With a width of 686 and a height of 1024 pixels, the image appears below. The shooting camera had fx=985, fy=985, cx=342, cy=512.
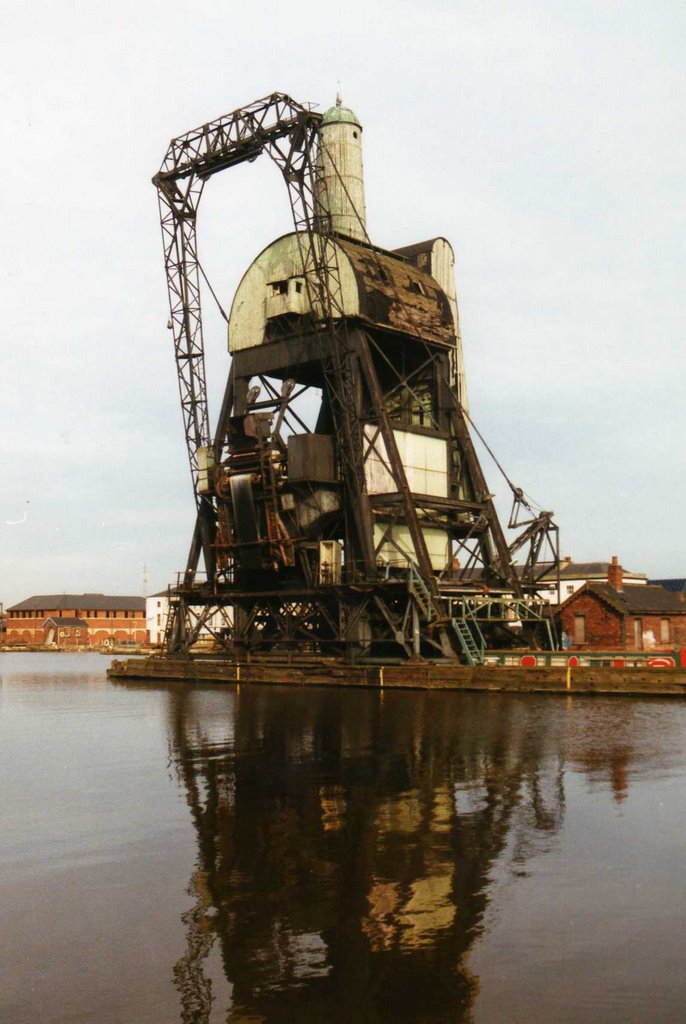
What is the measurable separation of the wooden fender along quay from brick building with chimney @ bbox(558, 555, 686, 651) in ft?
49.6

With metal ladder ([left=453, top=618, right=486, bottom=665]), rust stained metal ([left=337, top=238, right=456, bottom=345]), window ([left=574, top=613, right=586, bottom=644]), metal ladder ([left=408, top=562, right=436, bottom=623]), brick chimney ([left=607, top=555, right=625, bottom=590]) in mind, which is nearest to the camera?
metal ladder ([left=453, top=618, right=486, bottom=665])

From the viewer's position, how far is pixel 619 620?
49.5 meters

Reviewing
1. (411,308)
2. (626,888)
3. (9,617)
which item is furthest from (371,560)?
(9,617)

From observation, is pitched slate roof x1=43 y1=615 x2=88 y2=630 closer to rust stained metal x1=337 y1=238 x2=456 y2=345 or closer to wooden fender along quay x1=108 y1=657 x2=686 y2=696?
wooden fender along quay x1=108 y1=657 x2=686 y2=696

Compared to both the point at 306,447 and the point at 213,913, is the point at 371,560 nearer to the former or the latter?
the point at 306,447

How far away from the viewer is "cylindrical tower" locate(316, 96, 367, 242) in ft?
160

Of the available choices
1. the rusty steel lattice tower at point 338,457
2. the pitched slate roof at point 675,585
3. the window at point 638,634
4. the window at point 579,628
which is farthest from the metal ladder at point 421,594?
the pitched slate roof at point 675,585

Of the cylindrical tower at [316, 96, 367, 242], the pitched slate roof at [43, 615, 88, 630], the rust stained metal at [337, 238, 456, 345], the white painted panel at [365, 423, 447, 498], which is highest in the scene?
the cylindrical tower at [316, 96, 367, 242]

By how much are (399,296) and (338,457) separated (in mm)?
8379

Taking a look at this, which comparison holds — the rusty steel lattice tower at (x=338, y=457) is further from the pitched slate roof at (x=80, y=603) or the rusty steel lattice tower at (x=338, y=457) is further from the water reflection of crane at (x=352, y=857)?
the pitched slate roof at (x=80, y=603)

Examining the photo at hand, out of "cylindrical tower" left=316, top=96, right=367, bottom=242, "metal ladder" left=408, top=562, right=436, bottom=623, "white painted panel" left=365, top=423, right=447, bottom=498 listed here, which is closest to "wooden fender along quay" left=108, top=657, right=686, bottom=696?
"metal ladder" left=408, top=562, right=436, bottom=623

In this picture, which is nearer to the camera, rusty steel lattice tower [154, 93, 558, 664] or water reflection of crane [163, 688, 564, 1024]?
water reflection of crane [163, 688, 564, 1024]

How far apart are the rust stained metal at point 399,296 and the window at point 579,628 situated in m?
15.5

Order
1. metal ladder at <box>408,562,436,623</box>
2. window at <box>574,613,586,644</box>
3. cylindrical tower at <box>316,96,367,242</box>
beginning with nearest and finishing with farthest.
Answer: metal ladder at <box>408,562,436,623</box>
cylindrical tower at <box>316,96,367,242</box>
window at <box>574,613,586,644</box>
